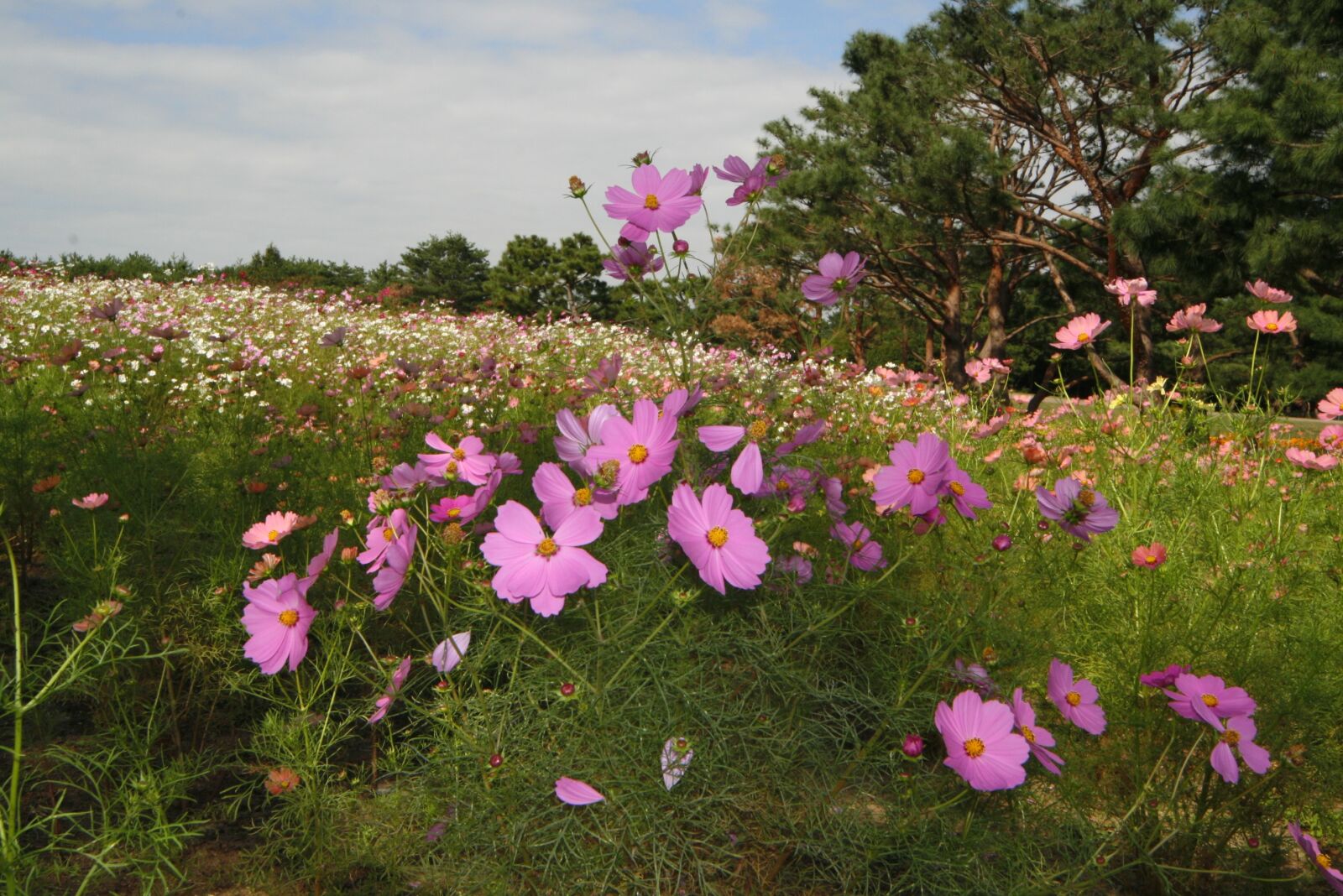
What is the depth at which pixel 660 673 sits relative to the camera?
46.4 inches

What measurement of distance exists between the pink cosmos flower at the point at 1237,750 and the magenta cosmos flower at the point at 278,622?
1.22 metres

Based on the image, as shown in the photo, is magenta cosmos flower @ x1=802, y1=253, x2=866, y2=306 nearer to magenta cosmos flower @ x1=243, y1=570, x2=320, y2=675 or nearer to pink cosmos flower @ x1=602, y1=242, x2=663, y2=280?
pink cosmos flower @ x1=602, y1=242, x2=663, y2=280

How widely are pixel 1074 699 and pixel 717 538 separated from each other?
59 centimetres

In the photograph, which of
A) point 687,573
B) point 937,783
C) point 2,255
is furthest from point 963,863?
point 2,255

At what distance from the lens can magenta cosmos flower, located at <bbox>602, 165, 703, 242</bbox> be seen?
4.19ft

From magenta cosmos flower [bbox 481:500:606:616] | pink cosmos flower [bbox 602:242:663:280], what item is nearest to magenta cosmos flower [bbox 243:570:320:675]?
magenta cosmos flower [bbox 481:500:606:616]

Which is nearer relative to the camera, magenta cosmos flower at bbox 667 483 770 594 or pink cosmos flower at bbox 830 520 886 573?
magenta cosmos flower at bbox 667 483 770 594

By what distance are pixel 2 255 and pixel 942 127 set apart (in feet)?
46.7

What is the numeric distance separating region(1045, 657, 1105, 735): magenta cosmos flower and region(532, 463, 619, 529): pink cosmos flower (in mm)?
656

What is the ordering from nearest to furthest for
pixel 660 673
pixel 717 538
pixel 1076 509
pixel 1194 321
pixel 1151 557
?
1. pixel 717 538
2. pixel 660 673
3. pixel 1076 509
4. pixel 1151 557
5. pixel 1194 321

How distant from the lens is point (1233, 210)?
A: 8.07 m

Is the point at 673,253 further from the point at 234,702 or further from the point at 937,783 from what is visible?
the point at 234,702

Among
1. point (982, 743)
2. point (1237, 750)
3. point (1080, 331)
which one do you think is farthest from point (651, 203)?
point (1080, 331)

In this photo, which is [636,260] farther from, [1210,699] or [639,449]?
[1210,699]
